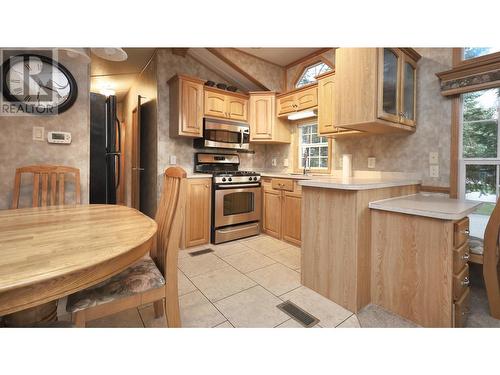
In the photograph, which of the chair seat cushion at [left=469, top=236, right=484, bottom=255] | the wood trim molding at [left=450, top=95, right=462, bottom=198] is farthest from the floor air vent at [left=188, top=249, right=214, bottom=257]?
the wood trim molding at [left=450, top=95, right=462, bottom=198]

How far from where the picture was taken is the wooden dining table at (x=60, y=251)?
2.18 ft

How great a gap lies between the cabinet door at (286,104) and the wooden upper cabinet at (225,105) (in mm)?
536

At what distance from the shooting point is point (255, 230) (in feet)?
11.7

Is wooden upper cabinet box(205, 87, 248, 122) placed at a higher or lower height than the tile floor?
higher

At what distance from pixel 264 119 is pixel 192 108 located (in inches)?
45.3

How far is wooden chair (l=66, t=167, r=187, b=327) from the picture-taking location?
106cm

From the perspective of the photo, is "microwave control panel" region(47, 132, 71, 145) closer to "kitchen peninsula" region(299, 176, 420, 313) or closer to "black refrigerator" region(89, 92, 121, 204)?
"black refrigerator" region(89, 92, 121, 204)

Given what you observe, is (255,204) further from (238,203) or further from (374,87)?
(374,87)

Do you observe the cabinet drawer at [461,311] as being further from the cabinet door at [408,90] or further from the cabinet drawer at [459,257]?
the cabinet door at [408,90]

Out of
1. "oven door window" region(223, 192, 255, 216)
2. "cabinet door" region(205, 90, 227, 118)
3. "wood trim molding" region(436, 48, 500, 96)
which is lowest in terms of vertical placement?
"oven door window" region(223, 192, 255, 216)

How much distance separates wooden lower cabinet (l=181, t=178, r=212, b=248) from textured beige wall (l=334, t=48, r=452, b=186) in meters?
2.16
